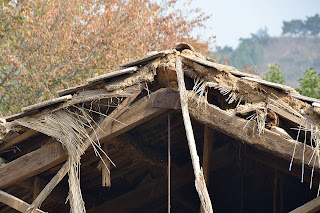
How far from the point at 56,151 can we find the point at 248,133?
2.00 m

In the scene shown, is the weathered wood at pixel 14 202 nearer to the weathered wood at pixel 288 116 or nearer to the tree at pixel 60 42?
the weathered wood at pixel 288 116

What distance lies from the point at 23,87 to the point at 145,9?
3.49m

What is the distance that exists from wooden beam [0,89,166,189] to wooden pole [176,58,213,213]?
33 cm

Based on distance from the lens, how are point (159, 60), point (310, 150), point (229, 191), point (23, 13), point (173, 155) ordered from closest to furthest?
1. point (310, 150)
2. point (159, 60)
3. point (173, 155)
4. point (229, 191)
5. point (23, 13)

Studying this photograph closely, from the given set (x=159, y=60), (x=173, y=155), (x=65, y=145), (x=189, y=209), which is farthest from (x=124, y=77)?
(x=189, y=209)

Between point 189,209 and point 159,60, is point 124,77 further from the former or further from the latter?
point 189,209

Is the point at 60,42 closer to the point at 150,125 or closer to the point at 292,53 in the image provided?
the point at 150,125

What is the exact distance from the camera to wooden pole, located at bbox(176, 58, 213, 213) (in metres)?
3.91

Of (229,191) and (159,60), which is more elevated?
(159,60)

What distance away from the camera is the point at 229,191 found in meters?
7.88

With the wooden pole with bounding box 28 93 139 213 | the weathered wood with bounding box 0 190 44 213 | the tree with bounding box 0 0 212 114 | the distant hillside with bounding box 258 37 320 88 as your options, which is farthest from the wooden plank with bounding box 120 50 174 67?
the distant hillside with bounding box 258 37 320 88

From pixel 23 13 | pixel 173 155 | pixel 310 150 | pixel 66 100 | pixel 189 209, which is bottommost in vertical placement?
pixel 189 209

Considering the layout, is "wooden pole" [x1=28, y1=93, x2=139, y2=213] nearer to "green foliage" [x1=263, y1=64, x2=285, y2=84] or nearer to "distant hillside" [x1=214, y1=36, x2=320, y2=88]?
"green foliage" [x1=263, y1=64, x2=285, y2=84]

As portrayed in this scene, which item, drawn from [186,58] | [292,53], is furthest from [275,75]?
[292,53]
